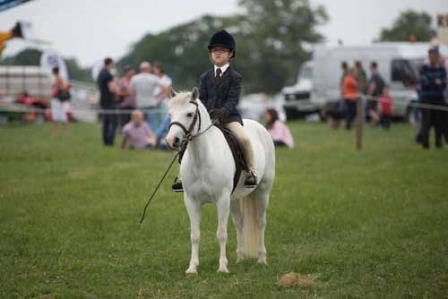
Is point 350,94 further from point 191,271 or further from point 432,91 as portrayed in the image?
point 191,271

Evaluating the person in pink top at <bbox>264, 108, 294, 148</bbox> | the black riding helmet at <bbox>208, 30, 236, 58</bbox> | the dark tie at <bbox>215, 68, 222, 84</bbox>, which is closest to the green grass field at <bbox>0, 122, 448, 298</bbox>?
the dark tie at <bbox>215, 68, 222, 84</bbox>

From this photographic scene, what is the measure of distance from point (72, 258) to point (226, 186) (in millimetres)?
2057

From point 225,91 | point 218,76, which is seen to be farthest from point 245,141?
point 218,76

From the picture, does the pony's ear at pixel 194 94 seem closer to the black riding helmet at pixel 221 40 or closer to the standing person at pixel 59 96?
the black riding helmet at pixel 221 40

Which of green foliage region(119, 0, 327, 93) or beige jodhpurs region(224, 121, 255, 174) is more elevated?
beige jodhpurs region(224, 121, 255, 174)

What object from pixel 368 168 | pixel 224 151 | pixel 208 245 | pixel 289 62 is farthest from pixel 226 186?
pixel 289 62

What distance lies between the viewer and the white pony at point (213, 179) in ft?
31.4

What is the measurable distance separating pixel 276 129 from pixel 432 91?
402 centimetres

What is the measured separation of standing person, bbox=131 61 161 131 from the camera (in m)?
24.9

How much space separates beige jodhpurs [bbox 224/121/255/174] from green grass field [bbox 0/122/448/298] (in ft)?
3.76

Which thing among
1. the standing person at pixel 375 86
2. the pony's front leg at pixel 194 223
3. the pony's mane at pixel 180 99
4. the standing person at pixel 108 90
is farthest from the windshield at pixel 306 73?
the pony's mane at pixel 180 99

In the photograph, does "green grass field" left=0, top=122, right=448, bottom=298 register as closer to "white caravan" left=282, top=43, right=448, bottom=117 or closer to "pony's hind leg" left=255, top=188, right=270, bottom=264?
"pony's hind leg" left=255, top=188, right=270, bottom=264

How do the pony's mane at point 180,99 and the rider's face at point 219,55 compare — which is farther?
the rider's face at point 219,55

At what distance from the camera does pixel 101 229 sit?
1273 centimetres
